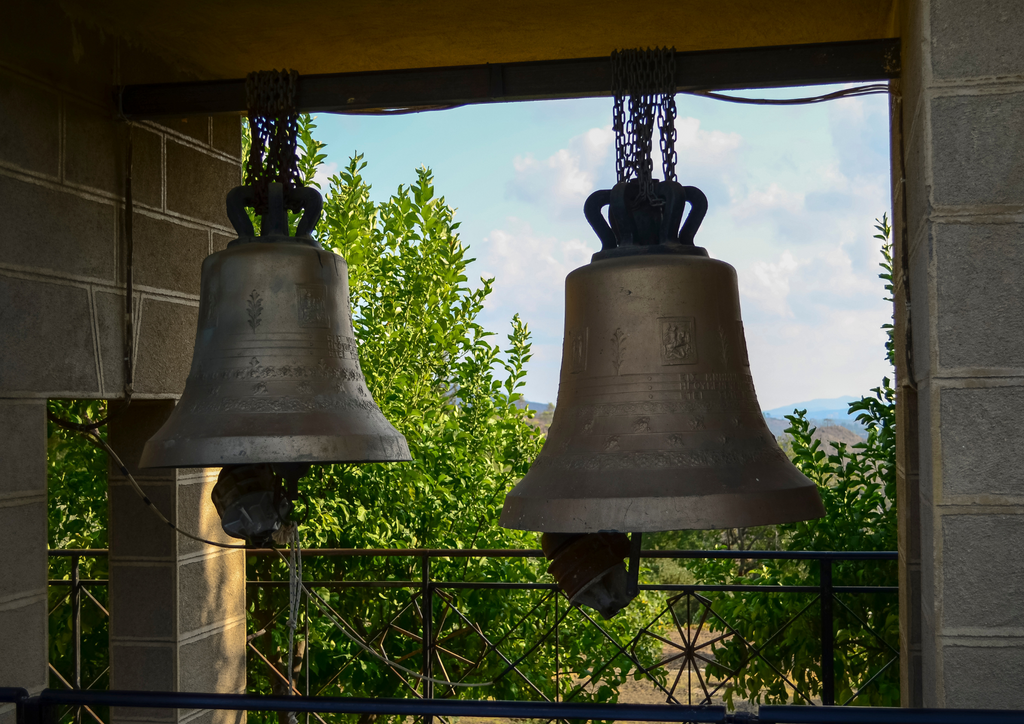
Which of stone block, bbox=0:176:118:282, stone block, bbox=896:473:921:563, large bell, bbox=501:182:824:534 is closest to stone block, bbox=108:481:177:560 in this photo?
stone block, bbox=0:176:118:282

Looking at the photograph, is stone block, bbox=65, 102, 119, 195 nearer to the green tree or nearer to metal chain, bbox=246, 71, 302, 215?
metal chain, bbox=246, 71, 302, 215

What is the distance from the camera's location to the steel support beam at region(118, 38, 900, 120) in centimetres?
234

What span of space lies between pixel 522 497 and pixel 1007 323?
0.96 metres

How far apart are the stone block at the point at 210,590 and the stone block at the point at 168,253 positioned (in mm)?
893

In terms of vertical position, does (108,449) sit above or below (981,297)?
below

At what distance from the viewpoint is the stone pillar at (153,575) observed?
3.04 metres

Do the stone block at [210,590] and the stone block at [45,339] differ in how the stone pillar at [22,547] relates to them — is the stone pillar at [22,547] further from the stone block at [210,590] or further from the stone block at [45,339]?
the stone block at [210,590]

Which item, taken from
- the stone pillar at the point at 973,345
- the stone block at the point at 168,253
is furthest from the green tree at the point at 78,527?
the stone pillar at the point at 973,345

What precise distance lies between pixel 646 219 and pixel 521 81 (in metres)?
0.83

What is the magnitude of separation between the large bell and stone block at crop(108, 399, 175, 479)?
1658 mm

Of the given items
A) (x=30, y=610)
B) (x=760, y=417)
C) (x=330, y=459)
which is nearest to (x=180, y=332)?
(x=30, y=610)

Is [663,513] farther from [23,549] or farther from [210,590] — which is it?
[210,590]

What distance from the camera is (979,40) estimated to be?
6.08 ft

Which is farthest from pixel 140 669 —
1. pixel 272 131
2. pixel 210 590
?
pixel 272 131
